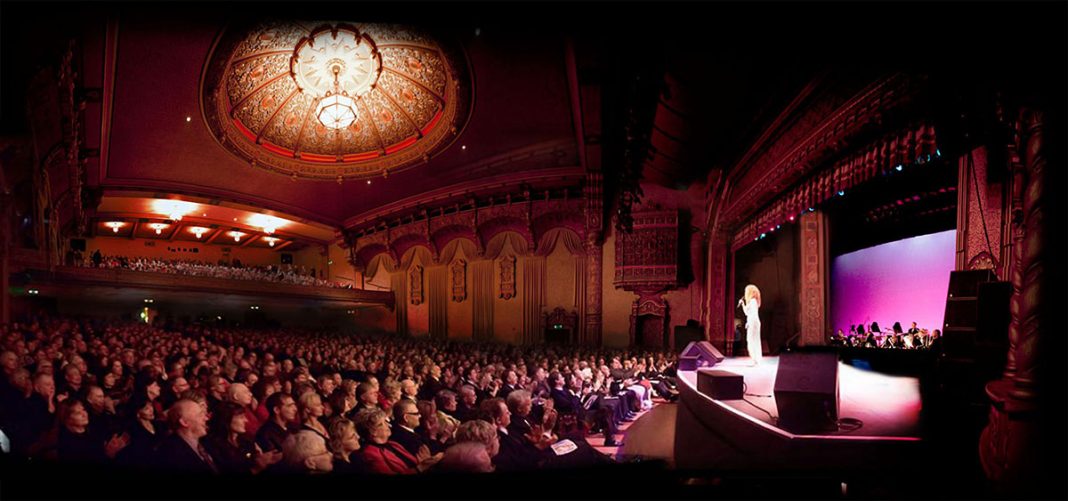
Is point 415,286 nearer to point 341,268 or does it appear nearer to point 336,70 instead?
point 341,268

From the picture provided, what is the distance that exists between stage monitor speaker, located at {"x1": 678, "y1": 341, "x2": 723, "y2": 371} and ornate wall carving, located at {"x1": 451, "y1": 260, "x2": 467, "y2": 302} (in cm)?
197

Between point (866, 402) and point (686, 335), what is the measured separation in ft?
4.73

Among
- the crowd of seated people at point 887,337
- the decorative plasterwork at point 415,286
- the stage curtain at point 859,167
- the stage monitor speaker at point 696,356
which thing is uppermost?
the stage curtain at point 859,167

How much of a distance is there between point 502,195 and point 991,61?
2755mm

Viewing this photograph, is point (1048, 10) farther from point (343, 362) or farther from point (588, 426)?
point (343, 362)

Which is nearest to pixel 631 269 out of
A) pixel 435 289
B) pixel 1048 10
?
pixel 435 289

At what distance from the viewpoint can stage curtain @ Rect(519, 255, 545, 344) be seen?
328cm

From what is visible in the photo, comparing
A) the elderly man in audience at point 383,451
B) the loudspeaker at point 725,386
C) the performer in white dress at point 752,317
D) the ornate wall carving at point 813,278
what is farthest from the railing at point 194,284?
the ornate wall carving at point 813,278

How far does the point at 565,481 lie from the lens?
262 cm

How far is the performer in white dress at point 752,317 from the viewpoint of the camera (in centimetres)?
570

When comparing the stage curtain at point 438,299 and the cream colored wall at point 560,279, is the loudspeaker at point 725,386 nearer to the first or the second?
the cream colored wall at point 560,279

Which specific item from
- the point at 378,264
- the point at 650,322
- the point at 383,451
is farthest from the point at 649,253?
the point at 383,451

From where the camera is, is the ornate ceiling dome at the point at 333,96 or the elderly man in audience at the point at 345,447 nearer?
the elderly man in audience at the point at 345,447

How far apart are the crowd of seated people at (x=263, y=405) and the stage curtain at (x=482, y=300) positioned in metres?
0.30
